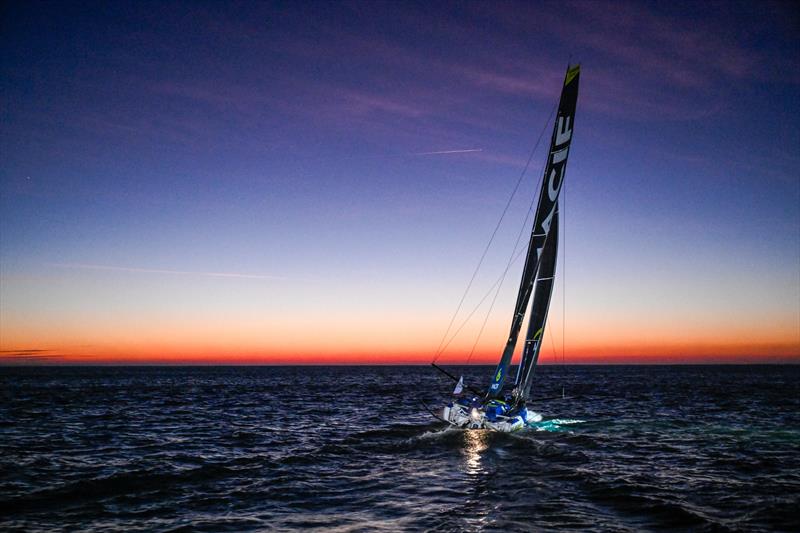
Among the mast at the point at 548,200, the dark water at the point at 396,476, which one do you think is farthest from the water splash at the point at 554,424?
the mast at the point at 548,200

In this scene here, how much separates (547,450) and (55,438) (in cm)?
2469

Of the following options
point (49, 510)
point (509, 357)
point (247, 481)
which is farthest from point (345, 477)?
point (509, 357)

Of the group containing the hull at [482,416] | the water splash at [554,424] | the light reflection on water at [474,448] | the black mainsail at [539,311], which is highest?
the black mainsail at [539,311]

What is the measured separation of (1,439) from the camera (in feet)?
86.1

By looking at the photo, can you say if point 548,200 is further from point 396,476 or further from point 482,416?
point 396,476

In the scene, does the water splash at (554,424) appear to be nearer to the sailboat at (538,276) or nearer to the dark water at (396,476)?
the dark water at (396,476)

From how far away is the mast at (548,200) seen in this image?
25969 millimetres

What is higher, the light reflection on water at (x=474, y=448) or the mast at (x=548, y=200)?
the mast at (x=548, y=200)

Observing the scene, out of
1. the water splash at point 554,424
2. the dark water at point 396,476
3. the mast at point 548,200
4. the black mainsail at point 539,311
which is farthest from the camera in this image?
the water splash at point 554,424

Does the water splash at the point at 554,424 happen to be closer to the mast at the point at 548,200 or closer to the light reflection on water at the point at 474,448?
the light reflection on water at the point at 474,448

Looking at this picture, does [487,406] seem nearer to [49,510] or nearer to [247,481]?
[247,481]

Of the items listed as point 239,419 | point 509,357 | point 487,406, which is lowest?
point 239,419

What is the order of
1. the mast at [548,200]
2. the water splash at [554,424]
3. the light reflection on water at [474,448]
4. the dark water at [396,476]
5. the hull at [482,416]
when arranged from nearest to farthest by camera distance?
the dark water at [396,476], the light reflection on water at [474,448], the hull at [482,416], the mast at [548,200], the water splash at [554,424]

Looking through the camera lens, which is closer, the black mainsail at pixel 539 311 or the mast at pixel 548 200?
the mast at pixel 548 200
